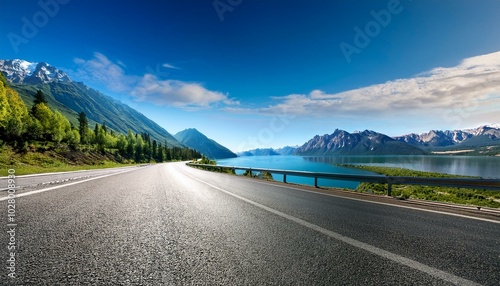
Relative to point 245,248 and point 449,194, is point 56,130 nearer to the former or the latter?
point 245,248

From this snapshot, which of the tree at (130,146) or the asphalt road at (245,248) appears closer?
the asphalt road at (245,248)

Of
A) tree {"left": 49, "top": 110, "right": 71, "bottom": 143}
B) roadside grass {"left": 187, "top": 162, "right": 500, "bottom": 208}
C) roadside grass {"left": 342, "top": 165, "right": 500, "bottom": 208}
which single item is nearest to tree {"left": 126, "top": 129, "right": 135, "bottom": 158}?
tree {"left": 49, "top": 110, "right": 71, "bottom": 143}

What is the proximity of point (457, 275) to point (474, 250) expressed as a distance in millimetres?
1223

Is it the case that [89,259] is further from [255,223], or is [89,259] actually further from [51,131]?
[51,131]

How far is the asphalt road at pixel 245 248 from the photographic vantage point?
7.60 ft

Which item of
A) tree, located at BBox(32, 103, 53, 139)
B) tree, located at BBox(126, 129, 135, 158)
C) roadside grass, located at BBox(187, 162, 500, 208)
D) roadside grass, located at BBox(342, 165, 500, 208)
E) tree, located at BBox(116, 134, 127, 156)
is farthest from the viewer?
tree, located at BBox(126, 129, 135, 158)

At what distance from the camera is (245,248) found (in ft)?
10.4

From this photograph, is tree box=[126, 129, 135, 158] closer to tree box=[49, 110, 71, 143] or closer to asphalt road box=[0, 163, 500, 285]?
tree box=[49, 110, 71, 143]

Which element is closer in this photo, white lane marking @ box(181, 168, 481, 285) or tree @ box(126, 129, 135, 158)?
white lane marking @ box(181, 168, 481, 285)

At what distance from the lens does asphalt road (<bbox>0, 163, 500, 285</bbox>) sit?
2.32m

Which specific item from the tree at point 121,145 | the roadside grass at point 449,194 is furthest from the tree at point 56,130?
the roadside grass at point 449,194

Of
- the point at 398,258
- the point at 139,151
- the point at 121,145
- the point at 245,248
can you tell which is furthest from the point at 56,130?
the point at 398,258

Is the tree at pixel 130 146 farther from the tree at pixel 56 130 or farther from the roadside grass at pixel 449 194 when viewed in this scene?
the roadside grass at pixel 449 194

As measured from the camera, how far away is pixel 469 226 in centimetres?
449
